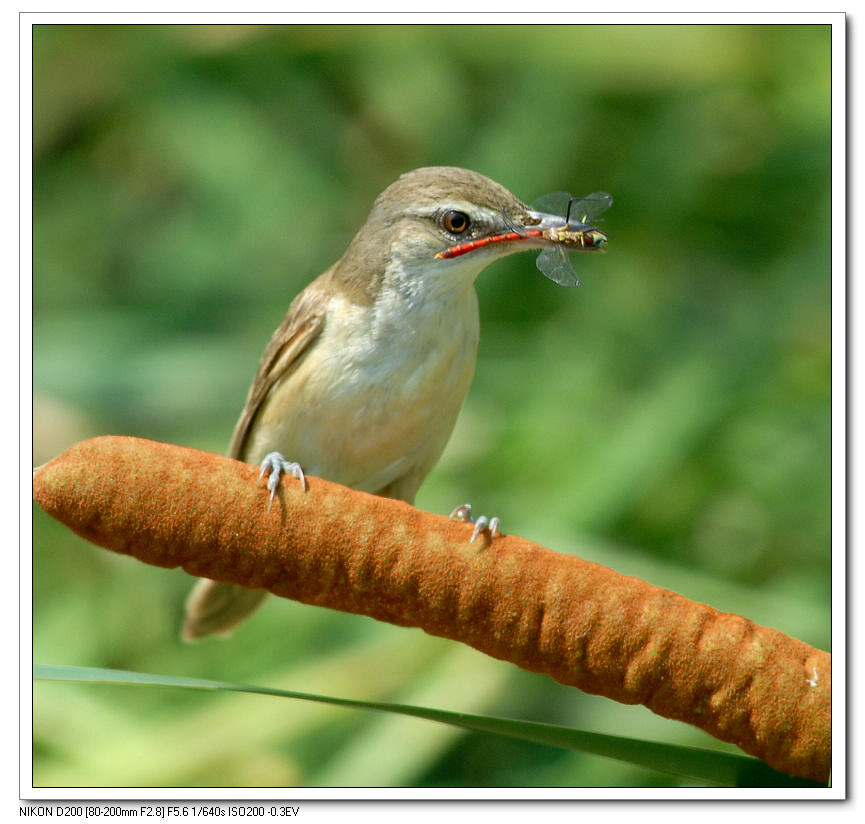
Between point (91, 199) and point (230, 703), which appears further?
point (91, 199)

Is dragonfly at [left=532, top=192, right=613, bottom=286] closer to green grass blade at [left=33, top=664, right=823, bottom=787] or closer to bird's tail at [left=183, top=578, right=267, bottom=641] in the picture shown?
green grass blade at [left=33, top=664, right=823, bottom=787]

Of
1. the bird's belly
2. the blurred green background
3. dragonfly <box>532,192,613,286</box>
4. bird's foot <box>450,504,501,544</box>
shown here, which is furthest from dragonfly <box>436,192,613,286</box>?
the blurred green background

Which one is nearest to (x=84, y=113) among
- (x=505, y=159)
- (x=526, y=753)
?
(x=505, y=159)

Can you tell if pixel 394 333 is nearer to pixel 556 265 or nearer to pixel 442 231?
pixel 442 231

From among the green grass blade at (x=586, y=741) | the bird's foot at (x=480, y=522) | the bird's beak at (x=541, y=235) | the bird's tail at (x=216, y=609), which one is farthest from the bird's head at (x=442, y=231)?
the green grass blade at (x=586, y=741)
